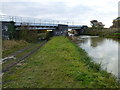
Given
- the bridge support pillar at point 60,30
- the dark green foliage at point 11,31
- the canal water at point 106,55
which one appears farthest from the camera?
the bridge support pillar at point 60,30

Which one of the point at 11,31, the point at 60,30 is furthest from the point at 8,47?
the point at 60,30

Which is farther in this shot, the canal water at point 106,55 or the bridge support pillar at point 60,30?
the bridge support pillar at point 60,30

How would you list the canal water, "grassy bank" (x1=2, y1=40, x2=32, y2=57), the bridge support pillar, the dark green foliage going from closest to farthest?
the canal water, "grassy bank" (x1=2, y1=40, x2=32, y2=57), the dark green foliage, the bridge support pillar

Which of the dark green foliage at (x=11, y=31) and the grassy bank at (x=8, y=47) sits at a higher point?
the dark green foliage at (x=11, y=31)

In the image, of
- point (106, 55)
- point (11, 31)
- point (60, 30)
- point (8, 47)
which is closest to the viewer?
point (106, 55)

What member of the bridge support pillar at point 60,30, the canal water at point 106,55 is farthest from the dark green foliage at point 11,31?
the bridge support pillar at point 60,30

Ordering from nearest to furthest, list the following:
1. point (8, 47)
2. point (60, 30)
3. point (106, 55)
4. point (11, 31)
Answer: point (106, 55) → point (8, 47) → point (11, 31) → point (60, 30)

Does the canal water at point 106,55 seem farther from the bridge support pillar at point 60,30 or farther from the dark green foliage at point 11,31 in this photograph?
the bridge support pillar at point 60,30

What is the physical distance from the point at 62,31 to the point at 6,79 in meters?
39.9

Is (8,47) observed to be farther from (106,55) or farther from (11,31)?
(106,55)

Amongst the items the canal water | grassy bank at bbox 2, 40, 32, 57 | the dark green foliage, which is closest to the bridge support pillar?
the dark green foliage

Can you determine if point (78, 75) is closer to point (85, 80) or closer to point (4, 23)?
point (85, 80)

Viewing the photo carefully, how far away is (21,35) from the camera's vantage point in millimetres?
28062

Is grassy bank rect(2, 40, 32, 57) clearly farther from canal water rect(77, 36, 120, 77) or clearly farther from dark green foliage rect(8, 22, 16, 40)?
canal water rect(77, 36, 120, 77)
